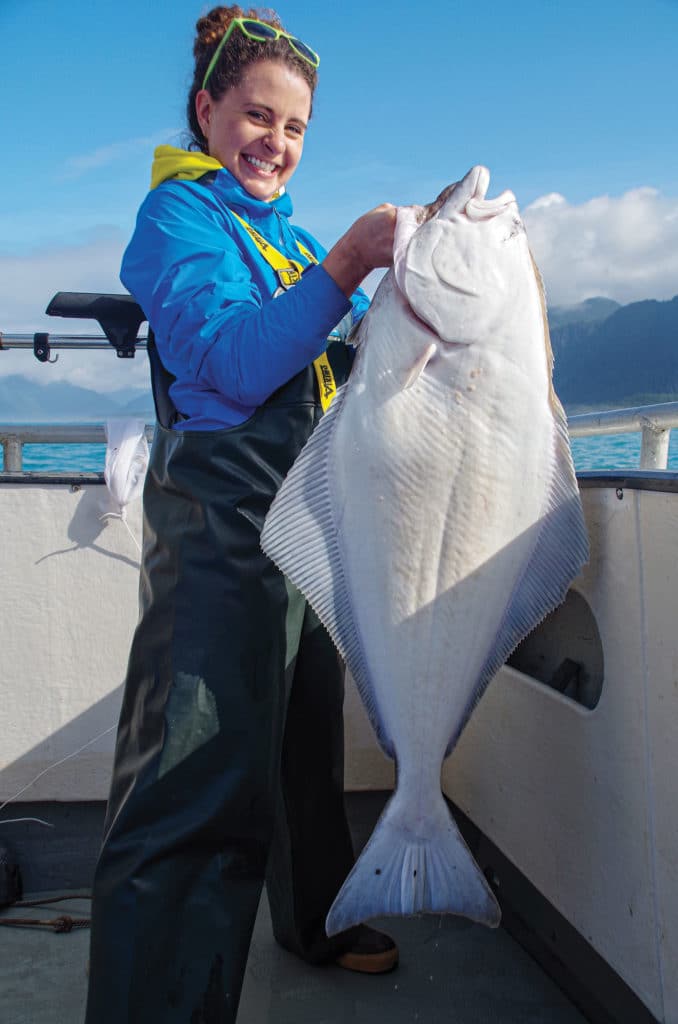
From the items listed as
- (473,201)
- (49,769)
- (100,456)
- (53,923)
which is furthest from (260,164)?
(100,456)

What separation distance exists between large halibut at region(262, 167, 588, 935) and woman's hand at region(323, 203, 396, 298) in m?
0.04

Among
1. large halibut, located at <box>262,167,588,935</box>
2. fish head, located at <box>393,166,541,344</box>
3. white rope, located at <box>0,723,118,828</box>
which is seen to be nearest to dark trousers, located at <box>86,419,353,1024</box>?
large halibut, located at <box>262,167,588,935</box>

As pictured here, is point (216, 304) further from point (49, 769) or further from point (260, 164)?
point (49, 769)

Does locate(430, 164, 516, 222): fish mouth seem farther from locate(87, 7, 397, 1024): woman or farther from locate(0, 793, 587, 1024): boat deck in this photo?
locate(0, 793, 587, 1024): boat deck

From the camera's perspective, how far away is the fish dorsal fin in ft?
5.25

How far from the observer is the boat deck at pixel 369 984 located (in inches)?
79.2

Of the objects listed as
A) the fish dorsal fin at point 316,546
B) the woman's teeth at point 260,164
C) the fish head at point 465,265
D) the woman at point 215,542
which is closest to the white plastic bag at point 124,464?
the woman at point 215,542

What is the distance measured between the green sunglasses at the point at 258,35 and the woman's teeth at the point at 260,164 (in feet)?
0.67

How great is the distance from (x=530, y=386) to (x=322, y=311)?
1.32 ft

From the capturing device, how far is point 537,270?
5.11 ft

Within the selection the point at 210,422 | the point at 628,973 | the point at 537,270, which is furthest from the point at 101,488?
the point at 628,973

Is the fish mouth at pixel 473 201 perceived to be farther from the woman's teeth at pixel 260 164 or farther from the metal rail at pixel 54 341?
the metal rail at pixel 54 341

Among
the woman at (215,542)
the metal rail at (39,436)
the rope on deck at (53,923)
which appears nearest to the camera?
the woman at (215,542)

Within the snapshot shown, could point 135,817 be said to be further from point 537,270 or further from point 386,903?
point 537,270
